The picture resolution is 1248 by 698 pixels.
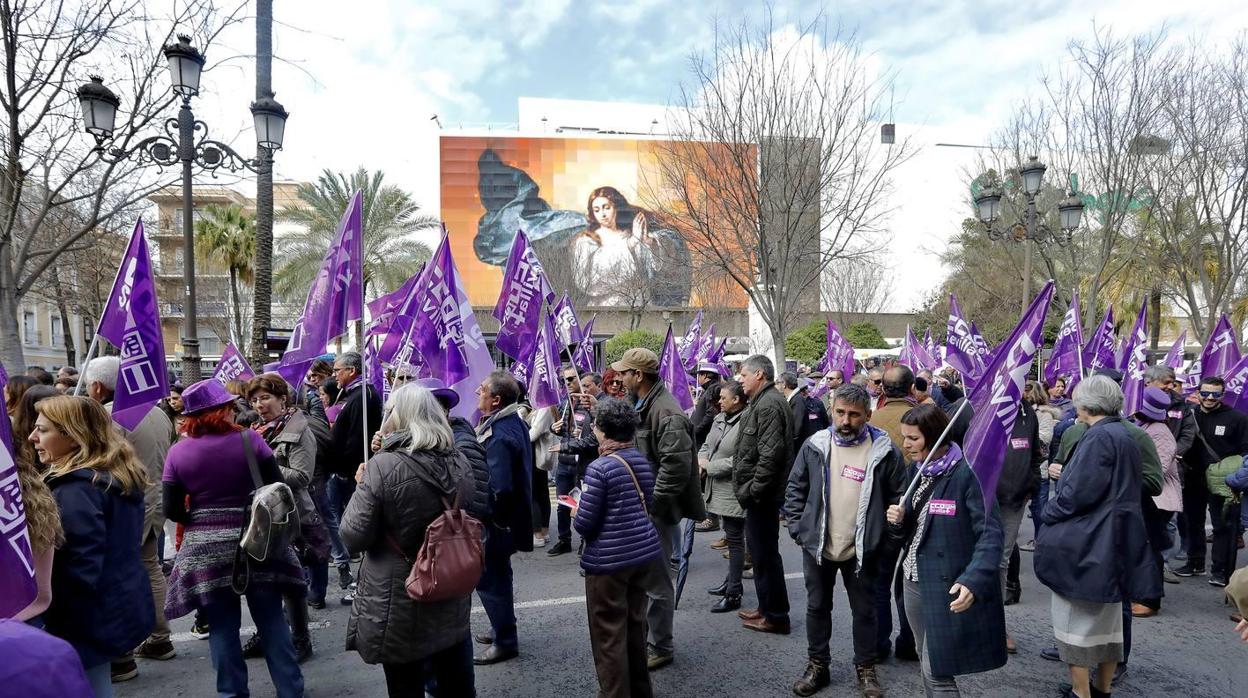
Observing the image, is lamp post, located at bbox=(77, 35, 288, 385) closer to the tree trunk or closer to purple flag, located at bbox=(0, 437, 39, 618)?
the tree trunk

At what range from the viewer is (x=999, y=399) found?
3754mm

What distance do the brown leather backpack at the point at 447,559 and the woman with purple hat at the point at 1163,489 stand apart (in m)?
5.03

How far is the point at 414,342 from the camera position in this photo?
607 cm

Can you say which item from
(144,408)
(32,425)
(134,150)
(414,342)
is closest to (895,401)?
(414,342)

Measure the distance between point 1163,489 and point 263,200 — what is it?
11308 millimetres

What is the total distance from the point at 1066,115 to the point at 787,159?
21.4 ft

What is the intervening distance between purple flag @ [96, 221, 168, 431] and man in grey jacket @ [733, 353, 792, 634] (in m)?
3.86

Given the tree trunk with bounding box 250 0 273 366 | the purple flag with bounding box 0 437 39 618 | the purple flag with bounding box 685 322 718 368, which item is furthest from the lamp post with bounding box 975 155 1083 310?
the purple flag with bounding box 0 437 39 618

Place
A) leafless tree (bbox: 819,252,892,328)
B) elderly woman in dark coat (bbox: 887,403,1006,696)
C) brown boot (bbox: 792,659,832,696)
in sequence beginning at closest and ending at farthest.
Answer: elderly woman in dark coat (bbox: 887,403,1006,696) → brown boot (bbox: 792,659,832,696) → leafless tree (bbox: 819,252,892,328)

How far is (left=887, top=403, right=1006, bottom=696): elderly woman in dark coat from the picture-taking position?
132 inches

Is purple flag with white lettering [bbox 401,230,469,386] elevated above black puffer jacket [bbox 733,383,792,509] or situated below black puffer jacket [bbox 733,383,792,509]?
above

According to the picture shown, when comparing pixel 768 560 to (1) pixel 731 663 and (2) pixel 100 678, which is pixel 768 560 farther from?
(2) pixel 100 678

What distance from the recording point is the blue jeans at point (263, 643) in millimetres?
3775

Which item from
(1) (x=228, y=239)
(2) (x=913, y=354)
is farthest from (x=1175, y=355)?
(1) (x=228, y=239)
